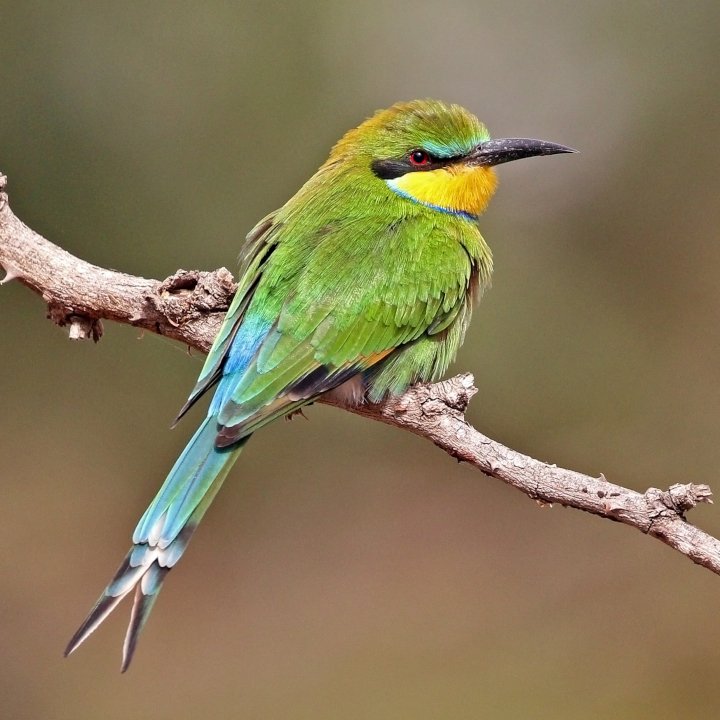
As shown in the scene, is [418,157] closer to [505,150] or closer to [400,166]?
[400,166]

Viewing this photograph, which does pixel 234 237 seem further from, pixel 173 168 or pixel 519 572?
pixel 519 572

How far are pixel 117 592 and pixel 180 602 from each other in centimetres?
275

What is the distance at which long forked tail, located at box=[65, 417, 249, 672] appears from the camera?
1948 millimetres

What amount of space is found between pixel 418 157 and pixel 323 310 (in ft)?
1.93

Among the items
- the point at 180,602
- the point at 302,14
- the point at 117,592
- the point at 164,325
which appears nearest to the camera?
the point at 117,592

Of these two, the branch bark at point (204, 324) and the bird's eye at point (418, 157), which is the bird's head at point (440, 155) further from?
the branch bark at point (204, 324)

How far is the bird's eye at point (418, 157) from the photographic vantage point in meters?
2.75

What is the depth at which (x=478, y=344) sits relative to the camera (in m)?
4.86

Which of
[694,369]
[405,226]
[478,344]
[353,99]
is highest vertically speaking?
[353,99]

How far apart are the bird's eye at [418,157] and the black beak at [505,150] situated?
0.11 m

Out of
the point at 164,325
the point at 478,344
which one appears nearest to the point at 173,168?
the point at 478,344

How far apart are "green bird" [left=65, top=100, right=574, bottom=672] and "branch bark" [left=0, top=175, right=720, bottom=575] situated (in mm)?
83

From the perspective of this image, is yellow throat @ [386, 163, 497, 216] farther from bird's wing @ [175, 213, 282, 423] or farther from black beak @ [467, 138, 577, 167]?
bird's wing @ [175, 213, 282, 423]

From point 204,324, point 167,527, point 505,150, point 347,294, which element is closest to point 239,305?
point 204,324
